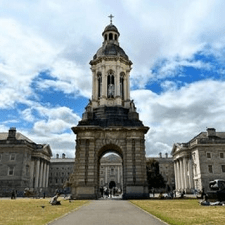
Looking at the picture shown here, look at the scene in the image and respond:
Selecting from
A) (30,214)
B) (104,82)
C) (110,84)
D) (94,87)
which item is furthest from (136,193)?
(30,214)

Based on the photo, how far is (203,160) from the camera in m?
A: 65.9

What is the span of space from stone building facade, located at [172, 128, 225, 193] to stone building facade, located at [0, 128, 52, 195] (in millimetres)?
45446

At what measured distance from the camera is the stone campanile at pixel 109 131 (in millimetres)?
36125

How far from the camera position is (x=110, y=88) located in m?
44.6

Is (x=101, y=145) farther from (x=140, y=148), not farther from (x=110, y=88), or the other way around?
(x=110, y=88)

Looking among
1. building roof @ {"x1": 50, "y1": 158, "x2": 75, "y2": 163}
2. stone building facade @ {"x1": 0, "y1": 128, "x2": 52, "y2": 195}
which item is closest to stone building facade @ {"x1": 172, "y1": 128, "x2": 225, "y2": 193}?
stone building facade @ {"x1": 0, "y1": 128, "x2": 52, "y2": 195}

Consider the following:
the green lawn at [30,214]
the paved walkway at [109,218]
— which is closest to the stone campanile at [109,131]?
the green lawn at [30,214]

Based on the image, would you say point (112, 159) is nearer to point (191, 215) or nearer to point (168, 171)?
point (168, 171)

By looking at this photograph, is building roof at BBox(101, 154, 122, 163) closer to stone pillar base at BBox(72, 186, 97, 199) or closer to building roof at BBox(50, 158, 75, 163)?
building roof at BBox(50, 158, 75, 163)

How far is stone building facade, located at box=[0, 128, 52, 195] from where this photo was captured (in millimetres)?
67375

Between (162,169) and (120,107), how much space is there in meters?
80.3

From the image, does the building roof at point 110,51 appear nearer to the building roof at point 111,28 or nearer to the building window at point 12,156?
the building roof at point 111,28

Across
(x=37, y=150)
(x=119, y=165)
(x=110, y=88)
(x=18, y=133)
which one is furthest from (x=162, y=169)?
(x=110, y=88)

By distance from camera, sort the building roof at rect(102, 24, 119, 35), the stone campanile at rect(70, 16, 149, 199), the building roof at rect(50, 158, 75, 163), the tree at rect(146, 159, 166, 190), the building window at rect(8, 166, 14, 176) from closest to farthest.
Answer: the stone campanile at rect(70, 16, 149, 199) → the building roof at rect(102, 24, 119, 35) → the building window at rect(8, 166, 14, 176) → the tree at rect(146, 159, 166, 190) → the building roof at rect(50, 158, 75, 163)
